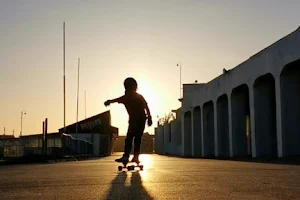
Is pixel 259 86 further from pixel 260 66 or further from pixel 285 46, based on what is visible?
pixel 285 46

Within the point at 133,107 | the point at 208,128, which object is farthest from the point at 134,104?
the point at 208,128

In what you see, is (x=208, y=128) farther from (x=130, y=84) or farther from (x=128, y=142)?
(x=130, y=84)

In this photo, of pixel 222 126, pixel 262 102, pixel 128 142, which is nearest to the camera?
pixel 128 142

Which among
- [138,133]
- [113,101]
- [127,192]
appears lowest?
[127,192]

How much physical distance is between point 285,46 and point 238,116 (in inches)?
432

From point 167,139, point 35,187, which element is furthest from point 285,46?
point 167,139

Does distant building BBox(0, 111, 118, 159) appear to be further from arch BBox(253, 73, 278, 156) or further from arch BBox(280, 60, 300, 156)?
arch BBox(280, 60, 300, 156)

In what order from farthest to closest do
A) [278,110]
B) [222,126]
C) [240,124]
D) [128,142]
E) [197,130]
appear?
[197,130]
[222,126]
[240,124]
[278,110]
[128,142]

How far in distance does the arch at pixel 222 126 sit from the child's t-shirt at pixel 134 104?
28648 mm

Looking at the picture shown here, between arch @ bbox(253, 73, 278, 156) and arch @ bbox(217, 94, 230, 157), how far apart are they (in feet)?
29.2

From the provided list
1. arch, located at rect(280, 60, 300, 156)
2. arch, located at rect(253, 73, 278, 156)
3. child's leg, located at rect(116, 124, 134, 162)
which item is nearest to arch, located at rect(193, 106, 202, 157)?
arch, located at rect(253, 73, 278, 156)

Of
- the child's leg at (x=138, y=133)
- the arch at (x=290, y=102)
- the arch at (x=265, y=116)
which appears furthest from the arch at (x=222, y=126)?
the child's leg at (x=138, y=133)

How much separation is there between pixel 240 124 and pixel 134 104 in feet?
81.4

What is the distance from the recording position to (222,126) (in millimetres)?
39469
